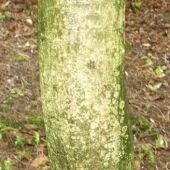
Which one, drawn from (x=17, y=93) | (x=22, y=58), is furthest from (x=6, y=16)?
(x=17, y=93)

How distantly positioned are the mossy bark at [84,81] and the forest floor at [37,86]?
151 centimetres

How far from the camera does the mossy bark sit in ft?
6.65

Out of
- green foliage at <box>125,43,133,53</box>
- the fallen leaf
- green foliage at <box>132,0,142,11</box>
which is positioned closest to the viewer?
the fallen leaf

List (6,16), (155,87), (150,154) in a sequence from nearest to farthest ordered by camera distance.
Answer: (150,154) → (155,87) → (6,16)

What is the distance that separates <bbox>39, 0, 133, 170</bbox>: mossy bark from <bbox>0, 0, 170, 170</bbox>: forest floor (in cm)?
151

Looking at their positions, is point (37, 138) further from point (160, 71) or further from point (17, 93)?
point (160, 71)

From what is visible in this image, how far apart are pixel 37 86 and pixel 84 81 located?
294 cm

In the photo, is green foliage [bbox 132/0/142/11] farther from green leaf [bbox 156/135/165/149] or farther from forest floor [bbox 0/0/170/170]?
green leaf [bbox 156/135/165/149]

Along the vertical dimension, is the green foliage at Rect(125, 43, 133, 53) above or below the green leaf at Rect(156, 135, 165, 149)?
above

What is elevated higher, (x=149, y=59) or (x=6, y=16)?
(x=6, y=16)

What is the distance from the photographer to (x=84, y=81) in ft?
6.88

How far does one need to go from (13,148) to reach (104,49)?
2142 mm

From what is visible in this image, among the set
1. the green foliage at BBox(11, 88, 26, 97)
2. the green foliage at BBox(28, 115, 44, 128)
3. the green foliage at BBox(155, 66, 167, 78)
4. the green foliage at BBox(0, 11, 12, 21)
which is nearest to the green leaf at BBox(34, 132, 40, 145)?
the green foliage at BBox(28, 115, 44, 128)

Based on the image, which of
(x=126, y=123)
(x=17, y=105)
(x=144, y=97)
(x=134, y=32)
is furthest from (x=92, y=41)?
(x=134, y=32)
